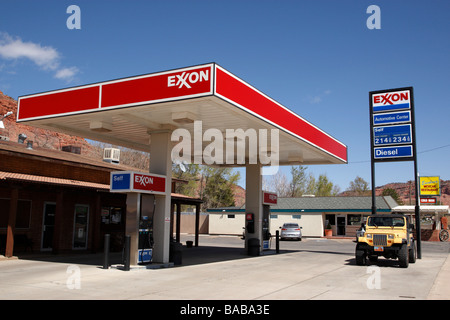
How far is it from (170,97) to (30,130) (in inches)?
2545

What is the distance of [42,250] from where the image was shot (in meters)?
19.5

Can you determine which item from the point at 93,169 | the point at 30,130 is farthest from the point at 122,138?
the point at 30,130

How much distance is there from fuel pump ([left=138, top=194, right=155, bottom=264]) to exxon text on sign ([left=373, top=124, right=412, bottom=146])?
1283cm

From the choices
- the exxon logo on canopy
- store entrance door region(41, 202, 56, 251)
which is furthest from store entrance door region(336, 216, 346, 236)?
store entrance door region(41, 202, 56, 251)

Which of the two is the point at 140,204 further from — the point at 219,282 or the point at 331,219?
the point at 331,219

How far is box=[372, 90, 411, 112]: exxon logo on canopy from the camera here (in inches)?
854

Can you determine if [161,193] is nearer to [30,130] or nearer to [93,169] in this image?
[93,169]

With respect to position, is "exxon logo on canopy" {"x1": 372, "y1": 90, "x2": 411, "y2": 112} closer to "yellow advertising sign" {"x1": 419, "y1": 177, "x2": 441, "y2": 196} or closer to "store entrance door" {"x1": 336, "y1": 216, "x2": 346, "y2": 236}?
"store entrance door" {"x1": 336, "y1": 216, "x2": 346, "y2": 236}

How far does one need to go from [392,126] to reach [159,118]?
1309cm

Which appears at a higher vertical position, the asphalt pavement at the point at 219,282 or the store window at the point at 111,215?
the store window at the point at 111,215

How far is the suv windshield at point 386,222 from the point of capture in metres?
16.4

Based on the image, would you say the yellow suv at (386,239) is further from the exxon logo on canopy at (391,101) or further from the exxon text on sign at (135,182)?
the exxon text on sign at (135,182)

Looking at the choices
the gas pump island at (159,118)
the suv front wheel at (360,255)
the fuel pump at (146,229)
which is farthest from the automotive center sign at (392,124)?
the fuel pump at (146,229)

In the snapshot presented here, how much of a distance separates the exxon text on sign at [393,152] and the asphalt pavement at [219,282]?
6626 millimetres
